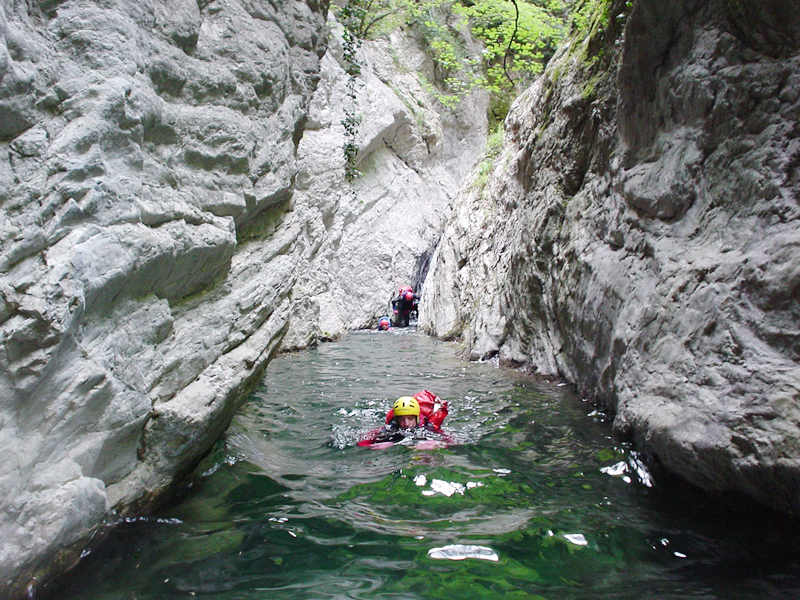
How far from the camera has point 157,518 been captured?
322 centimetres

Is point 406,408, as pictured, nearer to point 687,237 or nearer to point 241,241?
point 241,241

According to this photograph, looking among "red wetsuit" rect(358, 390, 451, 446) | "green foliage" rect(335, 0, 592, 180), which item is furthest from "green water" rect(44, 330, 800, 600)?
"green foliage" rect(335, 0, 592, 180)

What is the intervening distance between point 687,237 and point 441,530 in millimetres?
3111

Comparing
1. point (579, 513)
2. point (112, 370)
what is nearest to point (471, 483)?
point (579, 513)

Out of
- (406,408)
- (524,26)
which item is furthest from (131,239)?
(524,26)

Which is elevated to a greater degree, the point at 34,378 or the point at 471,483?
the point at 34,378

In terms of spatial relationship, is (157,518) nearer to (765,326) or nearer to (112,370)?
(112,370)

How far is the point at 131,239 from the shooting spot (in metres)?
2.89

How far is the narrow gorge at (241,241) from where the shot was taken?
2.42 m

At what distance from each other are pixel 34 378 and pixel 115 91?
1.67 m

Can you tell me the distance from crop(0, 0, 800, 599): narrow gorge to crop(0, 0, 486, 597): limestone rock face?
0.04ft

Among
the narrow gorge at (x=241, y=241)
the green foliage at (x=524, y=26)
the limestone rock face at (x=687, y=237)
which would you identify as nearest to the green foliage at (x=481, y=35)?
the green foliage at (x=524, y=26)

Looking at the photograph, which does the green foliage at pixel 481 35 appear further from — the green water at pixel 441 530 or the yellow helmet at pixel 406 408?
the green water at pixel 441 530

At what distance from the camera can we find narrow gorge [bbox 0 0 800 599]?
95.1 inches
